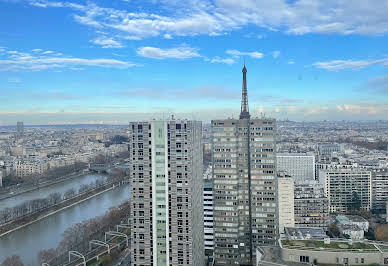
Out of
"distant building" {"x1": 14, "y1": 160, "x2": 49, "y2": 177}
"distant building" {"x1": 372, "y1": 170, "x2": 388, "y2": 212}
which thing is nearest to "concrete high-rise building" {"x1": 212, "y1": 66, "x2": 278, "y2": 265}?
"distant building" {"x1": 372, "y1": 170, "x2": 388, "y2": 212}

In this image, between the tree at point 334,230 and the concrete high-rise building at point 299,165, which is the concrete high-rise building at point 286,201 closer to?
the tree at point 334,230

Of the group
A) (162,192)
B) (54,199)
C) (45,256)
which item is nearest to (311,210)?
(162,192)

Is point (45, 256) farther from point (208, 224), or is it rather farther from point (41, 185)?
point (41, 185)

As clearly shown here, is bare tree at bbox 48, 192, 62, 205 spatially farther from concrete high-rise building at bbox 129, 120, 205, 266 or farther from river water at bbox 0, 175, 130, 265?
concrete high-rise building at bbox 129, 120, 205, 266

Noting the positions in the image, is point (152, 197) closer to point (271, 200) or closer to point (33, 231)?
point (271, 200)

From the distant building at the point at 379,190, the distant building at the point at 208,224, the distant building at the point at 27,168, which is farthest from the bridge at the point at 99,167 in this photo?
the distant building at the point at 379,190

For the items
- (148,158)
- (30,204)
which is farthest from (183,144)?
(30,204)
